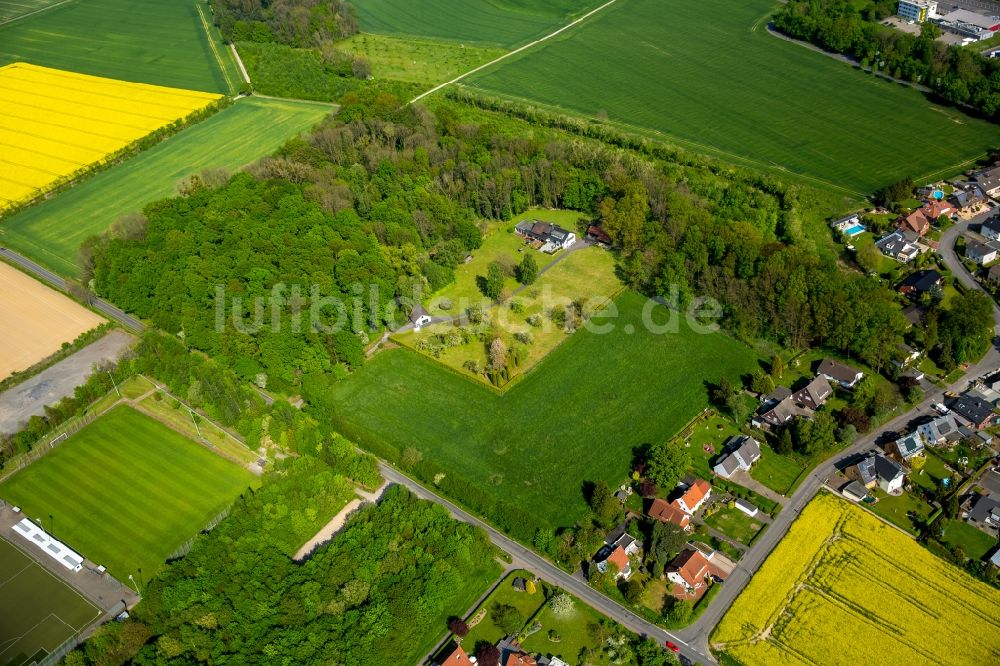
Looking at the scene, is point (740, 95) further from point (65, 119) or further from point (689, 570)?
point (65, 119)

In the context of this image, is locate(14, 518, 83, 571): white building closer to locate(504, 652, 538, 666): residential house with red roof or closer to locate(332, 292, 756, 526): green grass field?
locate(332, 292, 756, 526): green grass field

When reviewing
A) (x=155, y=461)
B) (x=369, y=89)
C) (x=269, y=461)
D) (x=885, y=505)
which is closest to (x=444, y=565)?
(x=269, y=461)

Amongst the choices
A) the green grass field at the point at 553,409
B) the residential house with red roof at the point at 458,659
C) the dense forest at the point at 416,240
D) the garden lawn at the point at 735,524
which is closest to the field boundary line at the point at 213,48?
the dense forest at the point at 416,240

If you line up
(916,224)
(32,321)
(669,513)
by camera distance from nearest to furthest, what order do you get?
1. (669,513)
2. (32,321)
3. (916,224)

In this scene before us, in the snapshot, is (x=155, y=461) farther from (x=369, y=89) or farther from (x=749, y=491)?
(x=369, y=89)

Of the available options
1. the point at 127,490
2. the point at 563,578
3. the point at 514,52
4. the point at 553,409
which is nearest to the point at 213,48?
the point at 514,52
